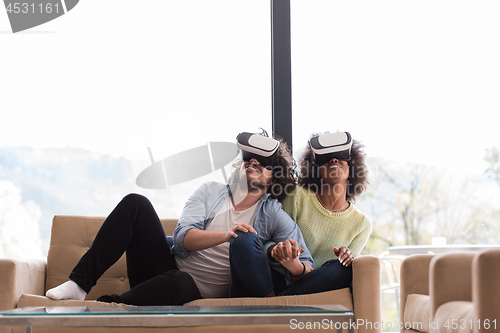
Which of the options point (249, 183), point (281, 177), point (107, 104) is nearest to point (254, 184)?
point (249, 183)

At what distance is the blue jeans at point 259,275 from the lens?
1435 millimetres

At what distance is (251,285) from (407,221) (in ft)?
5.24

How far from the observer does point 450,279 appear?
42.6 inches

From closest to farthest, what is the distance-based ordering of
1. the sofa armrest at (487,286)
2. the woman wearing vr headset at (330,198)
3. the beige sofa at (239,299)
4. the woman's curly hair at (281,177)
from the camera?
1. the sofa armrest at (487,286)
2. the beige sofa at (239,299)
3. the woman wearing vr headset at (330,198)
4. the woman's curly hair at (281,177)

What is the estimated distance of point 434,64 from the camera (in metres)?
2.67

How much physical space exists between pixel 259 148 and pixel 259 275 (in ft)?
2.09

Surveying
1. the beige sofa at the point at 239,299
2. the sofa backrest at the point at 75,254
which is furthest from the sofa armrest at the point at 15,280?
the sofa backrest at the point at 75,254

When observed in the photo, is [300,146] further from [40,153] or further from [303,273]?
[40,153]

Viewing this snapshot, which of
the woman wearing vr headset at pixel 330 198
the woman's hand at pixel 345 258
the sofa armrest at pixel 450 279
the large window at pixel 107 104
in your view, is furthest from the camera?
the large window at pixel 107 104

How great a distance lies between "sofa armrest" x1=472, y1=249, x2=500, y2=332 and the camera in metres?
0.86

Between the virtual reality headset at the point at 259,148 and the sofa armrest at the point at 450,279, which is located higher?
the virtual reality headset at the point at 259,148

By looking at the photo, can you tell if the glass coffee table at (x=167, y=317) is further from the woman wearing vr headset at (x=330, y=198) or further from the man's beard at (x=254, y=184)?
the man's beard at (x=254, y=184)

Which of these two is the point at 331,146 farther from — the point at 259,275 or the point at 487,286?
the point at 487,286

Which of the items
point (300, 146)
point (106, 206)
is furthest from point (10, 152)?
point (300, 146)
